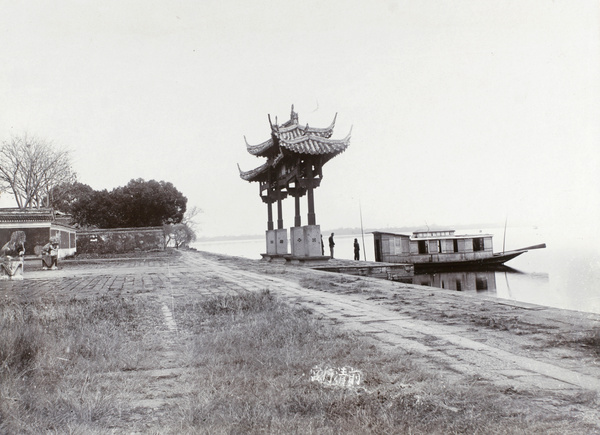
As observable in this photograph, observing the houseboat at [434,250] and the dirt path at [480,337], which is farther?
the houseboat at [434,250]

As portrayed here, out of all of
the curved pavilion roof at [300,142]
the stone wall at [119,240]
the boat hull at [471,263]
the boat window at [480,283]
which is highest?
the curved pavilion roof at [300,142]

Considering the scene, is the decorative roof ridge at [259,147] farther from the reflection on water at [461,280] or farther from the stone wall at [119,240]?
the stone wall at [119,240]

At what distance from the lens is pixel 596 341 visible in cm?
414

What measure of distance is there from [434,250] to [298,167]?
1698cm

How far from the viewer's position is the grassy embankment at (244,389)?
253cm

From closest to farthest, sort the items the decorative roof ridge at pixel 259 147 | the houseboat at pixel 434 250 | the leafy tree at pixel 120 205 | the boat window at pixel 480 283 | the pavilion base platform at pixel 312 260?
the pavilion base platform at pixel 312 260, the decorative roof ridge at pixel 259 147, the boat window at pixel 480 283, the houseboat at pixel 434 250, the leafy tree at pixel 120 205

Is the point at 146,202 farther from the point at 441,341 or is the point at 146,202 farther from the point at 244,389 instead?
the point at 244,389

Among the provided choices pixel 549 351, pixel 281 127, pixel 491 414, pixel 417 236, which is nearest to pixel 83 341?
pixel 491 414

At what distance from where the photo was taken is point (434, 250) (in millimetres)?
31438

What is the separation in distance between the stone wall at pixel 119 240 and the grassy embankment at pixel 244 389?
34.3m

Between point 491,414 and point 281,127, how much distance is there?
18.6 metres

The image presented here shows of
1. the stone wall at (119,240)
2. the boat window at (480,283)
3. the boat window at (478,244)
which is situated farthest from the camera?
the stone wall at (119,240)

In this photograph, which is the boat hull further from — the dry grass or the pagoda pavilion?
the dry grass

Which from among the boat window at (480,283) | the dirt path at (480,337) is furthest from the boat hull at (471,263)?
the dirt path at (480,337)
